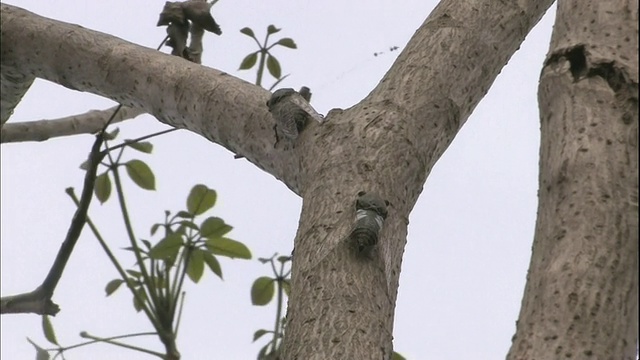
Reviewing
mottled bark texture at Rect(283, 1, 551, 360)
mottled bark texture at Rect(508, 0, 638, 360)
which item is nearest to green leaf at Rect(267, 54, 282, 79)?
mottled bark texture at Rect(283, 1, 551, 360)

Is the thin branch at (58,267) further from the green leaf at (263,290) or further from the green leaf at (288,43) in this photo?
the green leaf at (288,43)

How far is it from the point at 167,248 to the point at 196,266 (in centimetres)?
21

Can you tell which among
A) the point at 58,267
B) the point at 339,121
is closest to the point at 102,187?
the point at 58,267

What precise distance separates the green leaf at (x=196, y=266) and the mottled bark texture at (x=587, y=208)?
5.03 ft

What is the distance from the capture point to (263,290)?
2619mm

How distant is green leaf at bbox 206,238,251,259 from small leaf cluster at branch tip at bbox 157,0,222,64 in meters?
0.47

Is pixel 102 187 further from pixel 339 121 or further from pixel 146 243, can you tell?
pixel 339 121

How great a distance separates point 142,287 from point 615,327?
1.61m

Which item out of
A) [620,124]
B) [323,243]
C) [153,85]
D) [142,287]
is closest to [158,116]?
[153,85]

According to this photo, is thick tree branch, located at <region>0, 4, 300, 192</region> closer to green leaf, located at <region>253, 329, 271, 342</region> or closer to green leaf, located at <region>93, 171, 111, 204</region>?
green leaf, located at <region>93, 171, 111, 204</region>

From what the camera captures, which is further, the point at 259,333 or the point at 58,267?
the point at 259,333

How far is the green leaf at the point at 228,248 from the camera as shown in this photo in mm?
2518

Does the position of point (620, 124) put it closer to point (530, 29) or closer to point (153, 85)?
point (530, 29)

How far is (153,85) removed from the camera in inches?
80.3
